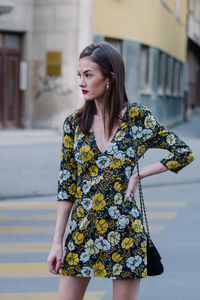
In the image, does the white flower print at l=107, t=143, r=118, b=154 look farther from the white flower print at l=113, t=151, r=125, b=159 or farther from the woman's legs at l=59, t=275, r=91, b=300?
the woman's legs at l=59, t=275, r=91, b=300

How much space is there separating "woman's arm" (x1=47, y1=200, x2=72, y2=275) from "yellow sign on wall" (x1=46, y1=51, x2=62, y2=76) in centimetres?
1790

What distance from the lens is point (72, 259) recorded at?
9.08 ft

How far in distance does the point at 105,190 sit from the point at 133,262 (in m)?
0.32

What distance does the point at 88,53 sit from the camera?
274 cm

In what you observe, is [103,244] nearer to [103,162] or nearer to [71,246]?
[71,246]

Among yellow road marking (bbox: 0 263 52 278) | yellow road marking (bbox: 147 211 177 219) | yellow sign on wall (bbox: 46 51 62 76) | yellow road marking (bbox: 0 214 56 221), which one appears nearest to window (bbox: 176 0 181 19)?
yellow sign on wall (bbox: 46 51 62 76)

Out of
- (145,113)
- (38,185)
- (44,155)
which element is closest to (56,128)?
(44,155)

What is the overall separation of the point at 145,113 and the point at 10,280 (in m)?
2.88

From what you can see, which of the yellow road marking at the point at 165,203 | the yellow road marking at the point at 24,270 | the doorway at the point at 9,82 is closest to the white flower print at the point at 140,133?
the yellow road marking at the point at 24,270

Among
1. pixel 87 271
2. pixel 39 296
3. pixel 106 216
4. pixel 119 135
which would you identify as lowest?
pixel 39 296

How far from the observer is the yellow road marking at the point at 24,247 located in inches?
248

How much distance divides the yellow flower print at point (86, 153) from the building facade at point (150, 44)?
59.7 feet

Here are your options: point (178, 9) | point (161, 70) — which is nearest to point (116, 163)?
point (161, 70)

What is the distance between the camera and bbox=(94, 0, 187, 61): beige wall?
21.1 meters
